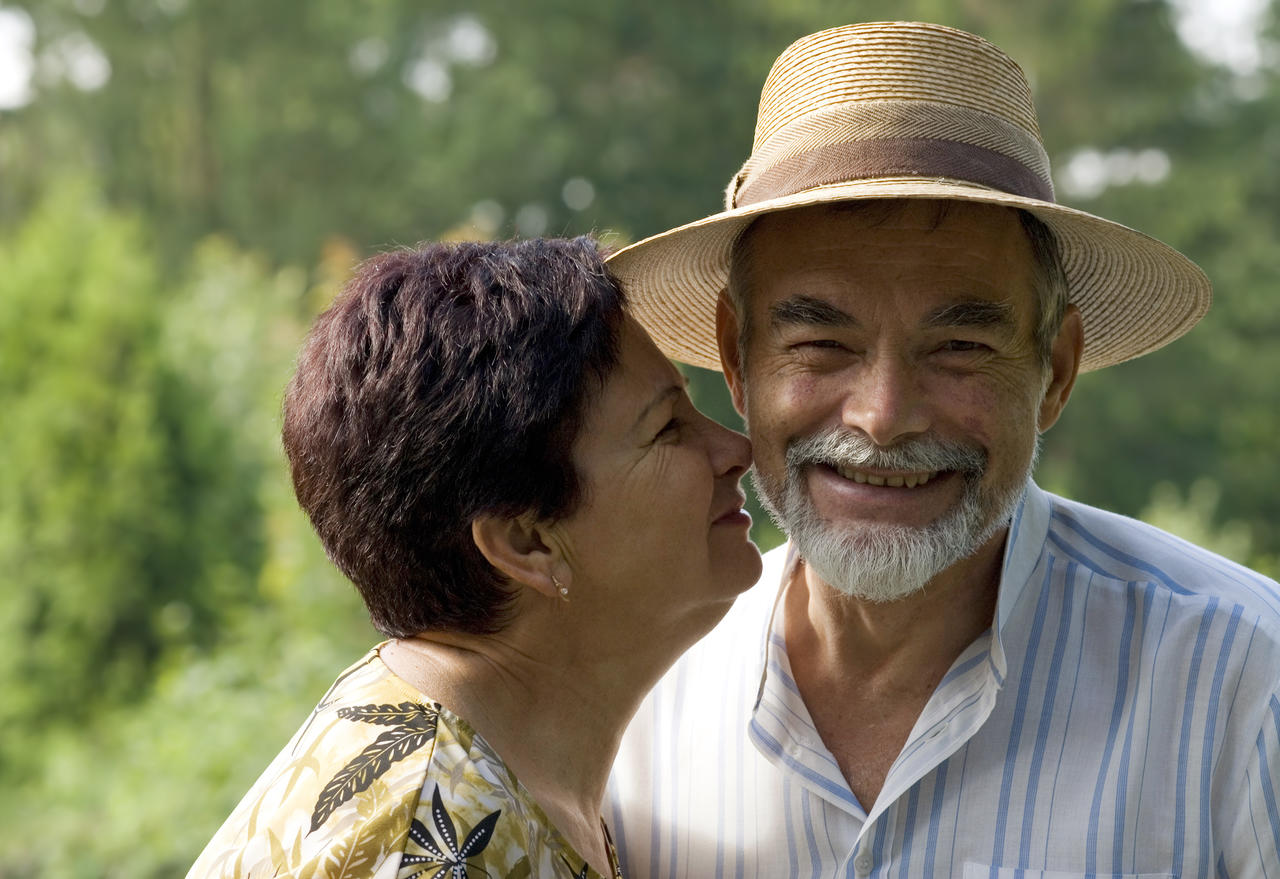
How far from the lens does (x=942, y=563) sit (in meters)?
2.19

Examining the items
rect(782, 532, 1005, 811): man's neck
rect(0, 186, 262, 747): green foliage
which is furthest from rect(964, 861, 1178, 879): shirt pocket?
rect(0, 186, 262, 747): green foliage

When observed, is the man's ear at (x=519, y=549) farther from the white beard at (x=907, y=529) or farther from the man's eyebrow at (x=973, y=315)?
the man's eyebrow at (x=973, y=315)

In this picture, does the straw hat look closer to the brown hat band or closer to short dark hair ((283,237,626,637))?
the brown hat band

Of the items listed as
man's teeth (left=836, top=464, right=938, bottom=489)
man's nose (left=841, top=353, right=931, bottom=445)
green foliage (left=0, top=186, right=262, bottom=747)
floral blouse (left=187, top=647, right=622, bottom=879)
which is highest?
green foliage (left=0, top=186, right=262, bottom=747)

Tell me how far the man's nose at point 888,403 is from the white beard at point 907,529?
0.09 ft

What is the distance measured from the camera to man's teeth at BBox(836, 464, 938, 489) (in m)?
2.20

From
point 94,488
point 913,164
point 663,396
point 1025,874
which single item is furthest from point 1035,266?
point 94,488

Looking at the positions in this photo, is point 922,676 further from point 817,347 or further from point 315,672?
point 315,672

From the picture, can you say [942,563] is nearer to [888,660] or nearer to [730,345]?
[888,660]

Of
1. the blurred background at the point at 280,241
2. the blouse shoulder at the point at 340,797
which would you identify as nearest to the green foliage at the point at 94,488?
the blurred background at the point at 280,241

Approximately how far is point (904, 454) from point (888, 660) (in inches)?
16.2

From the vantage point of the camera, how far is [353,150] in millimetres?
18688

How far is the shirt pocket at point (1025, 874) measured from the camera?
1.99 m

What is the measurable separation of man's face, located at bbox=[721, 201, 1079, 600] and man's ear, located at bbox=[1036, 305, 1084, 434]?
0.14 m
